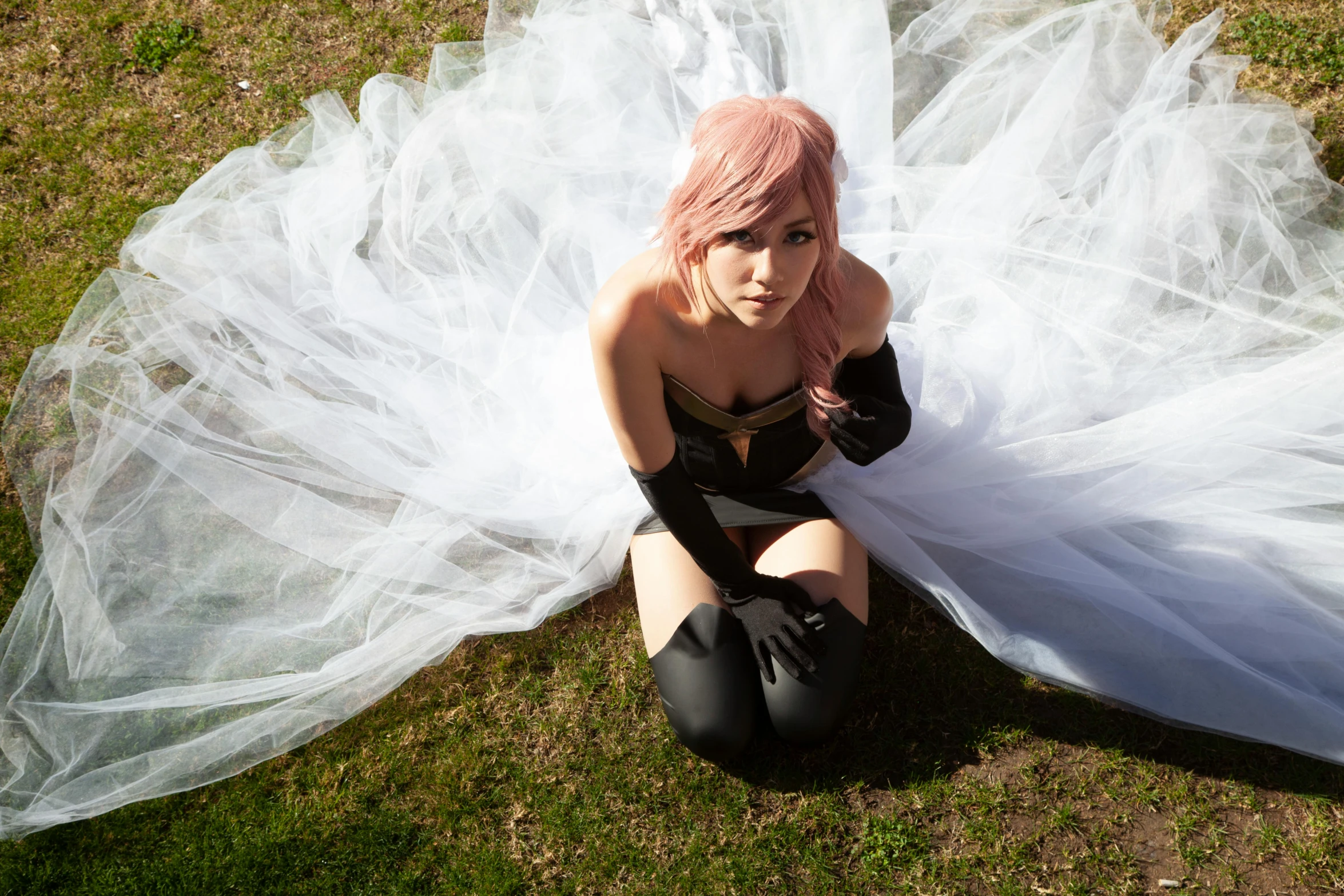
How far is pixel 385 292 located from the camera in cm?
381

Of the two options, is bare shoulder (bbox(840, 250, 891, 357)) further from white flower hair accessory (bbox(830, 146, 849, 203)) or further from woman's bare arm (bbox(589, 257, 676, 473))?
woman's bare arm (bbox(589, 257, 676, 473))

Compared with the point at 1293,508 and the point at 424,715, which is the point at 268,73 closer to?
the point at 424,715

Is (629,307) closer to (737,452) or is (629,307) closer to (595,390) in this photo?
(737,452)

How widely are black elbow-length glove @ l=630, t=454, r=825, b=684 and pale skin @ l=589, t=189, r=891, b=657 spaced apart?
0.38ft

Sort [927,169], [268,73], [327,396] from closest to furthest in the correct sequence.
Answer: [327,396] < [927,169] < [268,73]

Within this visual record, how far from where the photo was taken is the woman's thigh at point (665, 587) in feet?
10.5

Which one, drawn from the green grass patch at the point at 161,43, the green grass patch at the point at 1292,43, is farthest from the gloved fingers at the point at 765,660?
the green grass patch at the point at 161,43

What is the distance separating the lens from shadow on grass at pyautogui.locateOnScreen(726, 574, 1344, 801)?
10.8 ft

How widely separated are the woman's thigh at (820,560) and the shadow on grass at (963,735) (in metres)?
0.45

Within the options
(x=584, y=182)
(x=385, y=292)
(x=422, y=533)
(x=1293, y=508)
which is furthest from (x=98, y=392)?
(x=1293, y=508)

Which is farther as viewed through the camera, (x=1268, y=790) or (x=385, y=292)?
(x=385, y=292)

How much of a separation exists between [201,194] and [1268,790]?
484 cm

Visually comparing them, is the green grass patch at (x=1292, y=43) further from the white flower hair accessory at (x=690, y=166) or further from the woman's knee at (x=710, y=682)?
the woman's knee at (x=710, y=682)

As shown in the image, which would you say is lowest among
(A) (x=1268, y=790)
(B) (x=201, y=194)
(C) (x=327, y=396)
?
(A) (x=1268, y=790)
